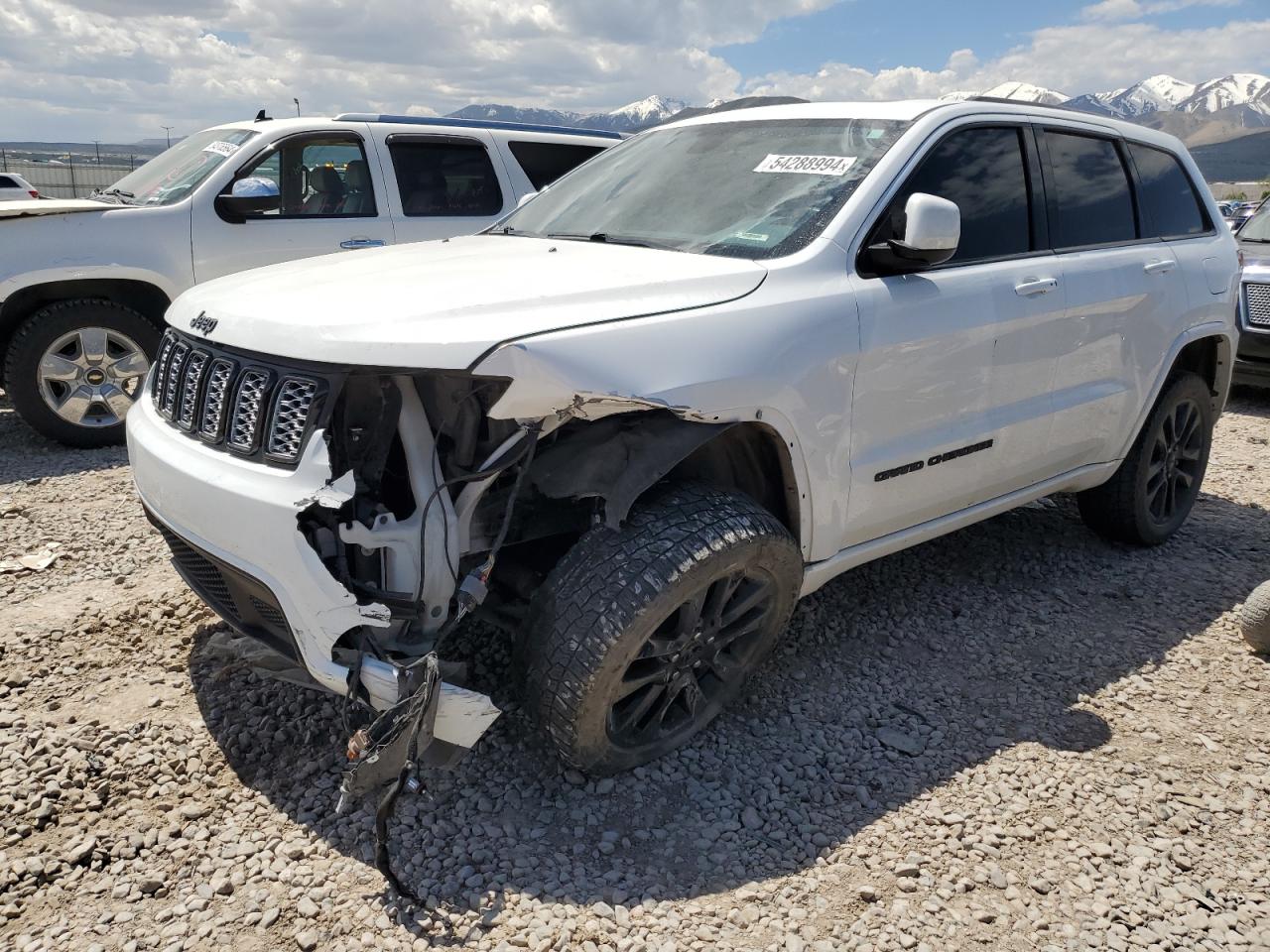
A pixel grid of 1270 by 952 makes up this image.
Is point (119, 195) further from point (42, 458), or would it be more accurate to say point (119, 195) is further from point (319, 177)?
point (42, 458)

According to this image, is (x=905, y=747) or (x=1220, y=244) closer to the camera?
(x=905, y=747)

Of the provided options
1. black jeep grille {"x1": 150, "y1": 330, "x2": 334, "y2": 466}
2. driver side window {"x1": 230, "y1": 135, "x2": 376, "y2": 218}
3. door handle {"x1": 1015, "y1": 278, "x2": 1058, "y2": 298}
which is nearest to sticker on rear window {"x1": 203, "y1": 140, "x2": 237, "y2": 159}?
driver side window {"x1": 230, "y1": 135, "x2": 376, "y2": 218}

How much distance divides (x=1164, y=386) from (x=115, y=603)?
4.60 meters

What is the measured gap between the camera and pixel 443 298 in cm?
259

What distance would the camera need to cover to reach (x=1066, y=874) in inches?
103

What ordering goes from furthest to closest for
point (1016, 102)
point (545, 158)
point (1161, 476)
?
1. point (545, 158)
2. point (1161, 476)
3. point (1016, 102)

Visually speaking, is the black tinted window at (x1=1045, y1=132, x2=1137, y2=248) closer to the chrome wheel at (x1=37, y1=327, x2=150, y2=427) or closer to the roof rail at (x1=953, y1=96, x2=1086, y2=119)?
the roof rail at (x1=953, y1=96, x2=1086, y2=119)

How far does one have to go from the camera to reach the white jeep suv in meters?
2.49

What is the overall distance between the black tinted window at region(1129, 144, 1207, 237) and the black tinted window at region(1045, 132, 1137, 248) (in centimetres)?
16

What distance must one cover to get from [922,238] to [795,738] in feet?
5.21

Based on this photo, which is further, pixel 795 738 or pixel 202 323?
pixel 795 738

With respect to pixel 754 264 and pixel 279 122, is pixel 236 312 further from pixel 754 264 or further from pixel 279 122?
pixel 279 122

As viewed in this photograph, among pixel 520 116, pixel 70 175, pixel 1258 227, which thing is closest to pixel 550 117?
pixel 520 116

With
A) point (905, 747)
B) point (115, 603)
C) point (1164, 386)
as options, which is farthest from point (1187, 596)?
point (115, 603)
